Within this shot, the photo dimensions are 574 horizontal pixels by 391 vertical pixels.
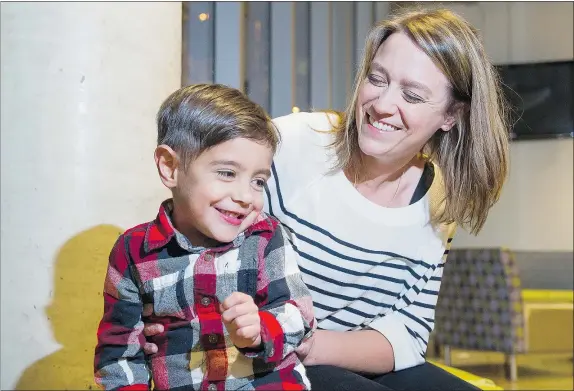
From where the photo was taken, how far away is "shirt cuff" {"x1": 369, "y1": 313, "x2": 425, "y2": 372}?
1969 millimetres

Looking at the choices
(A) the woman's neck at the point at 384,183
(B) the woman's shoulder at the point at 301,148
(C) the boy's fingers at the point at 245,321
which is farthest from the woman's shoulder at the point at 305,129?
(C) the boy's fingers at the point at 245,321

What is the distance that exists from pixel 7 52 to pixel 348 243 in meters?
1.21

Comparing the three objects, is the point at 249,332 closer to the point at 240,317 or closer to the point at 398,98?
the point at 240,317

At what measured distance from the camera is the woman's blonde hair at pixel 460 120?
74.2 inches

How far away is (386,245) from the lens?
194 cm

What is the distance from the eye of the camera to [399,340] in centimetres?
197

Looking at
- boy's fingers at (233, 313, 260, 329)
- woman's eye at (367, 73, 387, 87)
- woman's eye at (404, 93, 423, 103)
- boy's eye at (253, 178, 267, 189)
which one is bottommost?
boy's fingers at (233, 313, 260, 329)

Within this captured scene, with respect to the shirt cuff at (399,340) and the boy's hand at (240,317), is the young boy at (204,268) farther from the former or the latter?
the shirt cuff at (399,340)

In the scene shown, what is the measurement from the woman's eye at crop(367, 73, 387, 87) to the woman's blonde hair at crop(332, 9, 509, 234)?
47 millimetres

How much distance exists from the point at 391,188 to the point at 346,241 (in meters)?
0.21

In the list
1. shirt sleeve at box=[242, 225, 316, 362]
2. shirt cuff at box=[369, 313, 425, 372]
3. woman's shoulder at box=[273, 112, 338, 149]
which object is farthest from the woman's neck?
shirt sleeve at box=[242, 225, 316, 362]

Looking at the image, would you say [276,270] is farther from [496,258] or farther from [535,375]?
[535,375]

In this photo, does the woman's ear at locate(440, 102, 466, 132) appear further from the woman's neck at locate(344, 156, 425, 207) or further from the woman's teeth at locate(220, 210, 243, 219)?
the woman's teeth at locate(220, 210, 243, 219)

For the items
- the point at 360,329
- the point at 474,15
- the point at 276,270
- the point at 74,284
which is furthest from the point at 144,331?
the point at 474,15
